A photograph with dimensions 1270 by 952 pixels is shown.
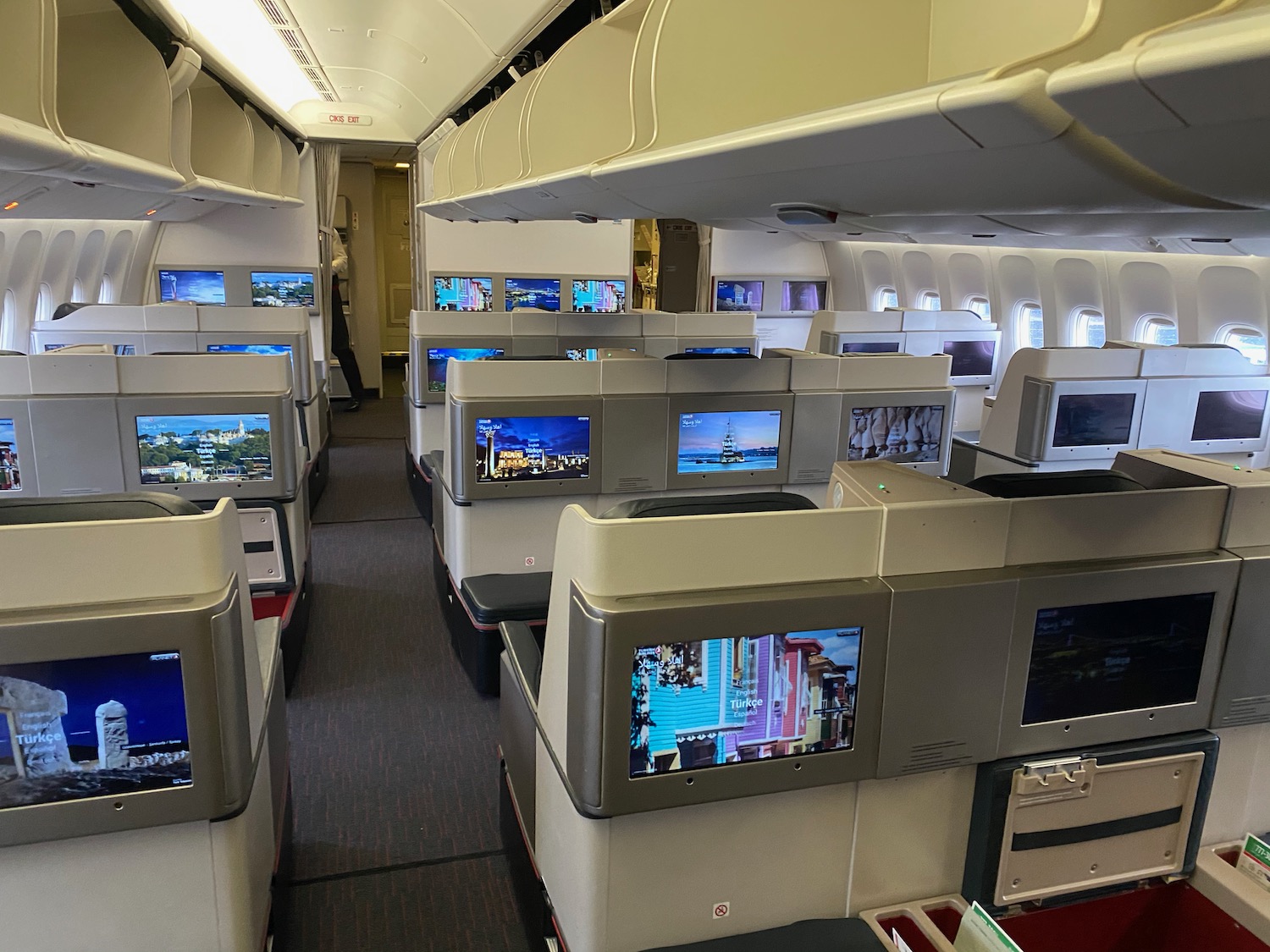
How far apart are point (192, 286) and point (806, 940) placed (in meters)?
13.3

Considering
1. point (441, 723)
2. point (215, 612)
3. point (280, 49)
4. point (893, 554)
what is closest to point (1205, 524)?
point (893, 554)

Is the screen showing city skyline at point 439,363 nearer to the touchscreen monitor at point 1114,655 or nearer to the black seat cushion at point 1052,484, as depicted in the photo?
the black seat cushion at point 1052,484

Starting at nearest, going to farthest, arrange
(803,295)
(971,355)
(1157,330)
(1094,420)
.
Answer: (1094,420) < (1157,330) < (971,355) < (803,295)

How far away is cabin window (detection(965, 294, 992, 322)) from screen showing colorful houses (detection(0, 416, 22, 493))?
11.8 m

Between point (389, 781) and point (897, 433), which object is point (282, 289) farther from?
point (389, 781)

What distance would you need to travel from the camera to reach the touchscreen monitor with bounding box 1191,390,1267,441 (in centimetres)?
815

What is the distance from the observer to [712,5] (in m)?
2.81

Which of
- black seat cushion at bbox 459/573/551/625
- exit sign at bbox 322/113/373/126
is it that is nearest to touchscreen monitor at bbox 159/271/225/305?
exit sign at bbox 322/113/373/126

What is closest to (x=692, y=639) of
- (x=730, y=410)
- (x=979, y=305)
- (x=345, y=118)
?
(x=730, y=410)

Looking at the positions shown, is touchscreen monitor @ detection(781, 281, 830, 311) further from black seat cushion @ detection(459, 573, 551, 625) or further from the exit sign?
black seat cushion @ detection(459, 573, 551, 625)

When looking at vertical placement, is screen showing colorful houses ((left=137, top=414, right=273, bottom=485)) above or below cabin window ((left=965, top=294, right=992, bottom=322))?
below

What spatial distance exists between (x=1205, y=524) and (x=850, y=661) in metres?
1.34

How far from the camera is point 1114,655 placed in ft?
9.53

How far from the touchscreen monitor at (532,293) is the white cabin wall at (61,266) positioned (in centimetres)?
504
